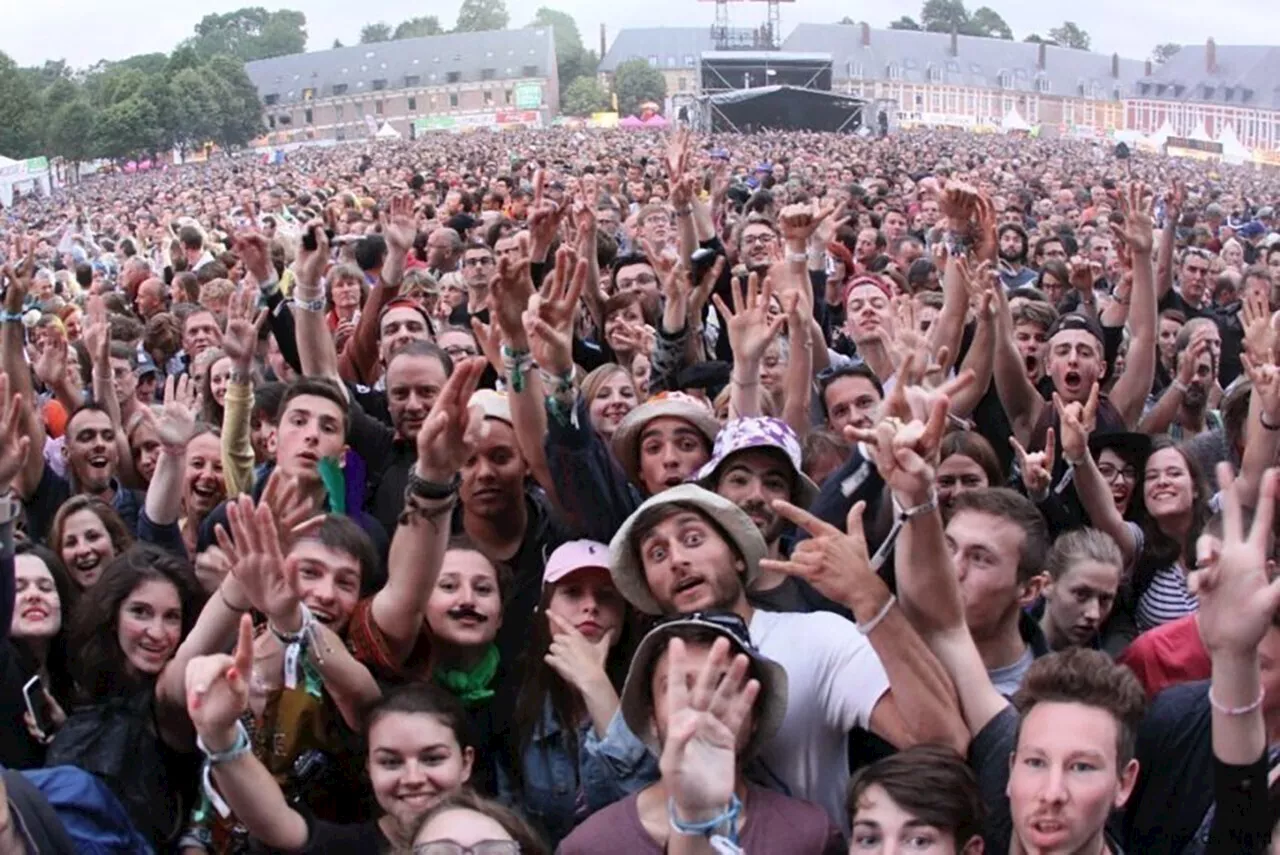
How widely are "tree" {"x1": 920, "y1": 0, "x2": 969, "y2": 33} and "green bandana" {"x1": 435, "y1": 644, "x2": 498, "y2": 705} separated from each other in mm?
131258

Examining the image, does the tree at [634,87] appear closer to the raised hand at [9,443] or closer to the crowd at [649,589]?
the crowd at [649,589]

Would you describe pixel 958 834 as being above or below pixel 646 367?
below

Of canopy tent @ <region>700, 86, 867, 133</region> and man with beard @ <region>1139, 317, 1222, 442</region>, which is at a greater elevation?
canopy tent @ <region>700, 86, 867, 133</region>

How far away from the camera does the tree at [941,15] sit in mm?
129000

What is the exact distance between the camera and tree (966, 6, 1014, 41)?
13425 centimetres

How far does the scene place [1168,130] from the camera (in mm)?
98625

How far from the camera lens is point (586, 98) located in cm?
10462

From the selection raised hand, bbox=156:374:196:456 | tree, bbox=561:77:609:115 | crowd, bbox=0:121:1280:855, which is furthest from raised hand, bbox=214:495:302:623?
tree, bbox=561:77:609:115

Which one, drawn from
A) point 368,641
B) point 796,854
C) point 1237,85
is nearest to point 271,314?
point 368,641

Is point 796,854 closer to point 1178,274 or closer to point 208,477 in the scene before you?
point 208,477

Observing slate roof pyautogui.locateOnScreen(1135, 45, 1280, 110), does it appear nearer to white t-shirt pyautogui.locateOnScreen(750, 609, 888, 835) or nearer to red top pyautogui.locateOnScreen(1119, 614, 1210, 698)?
red top pyautogui.locateOnScreen(1119, 614, 1210, 698)

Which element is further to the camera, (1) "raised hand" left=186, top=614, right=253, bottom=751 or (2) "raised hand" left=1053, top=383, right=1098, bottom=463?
(2) "raised hand" left=1053, top=383, right=1098, bottom=463

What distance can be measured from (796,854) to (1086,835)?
1.75 ft

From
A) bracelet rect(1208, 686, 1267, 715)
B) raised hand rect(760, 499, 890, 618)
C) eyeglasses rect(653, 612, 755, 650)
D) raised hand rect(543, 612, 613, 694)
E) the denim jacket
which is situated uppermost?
raised hand rect(760, 499, 890, 618)
